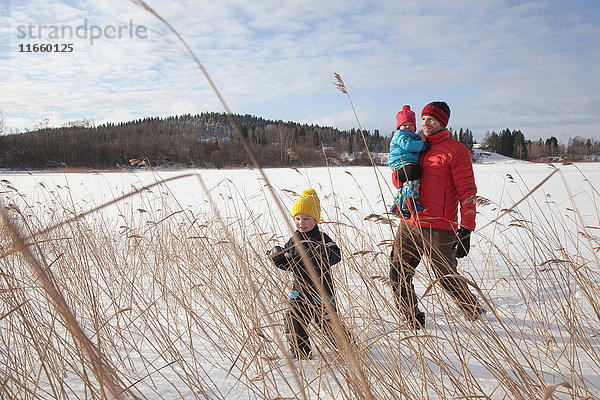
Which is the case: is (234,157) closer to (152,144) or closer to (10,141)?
(152,144)

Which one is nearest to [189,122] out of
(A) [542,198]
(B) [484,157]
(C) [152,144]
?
(C) [152,144]

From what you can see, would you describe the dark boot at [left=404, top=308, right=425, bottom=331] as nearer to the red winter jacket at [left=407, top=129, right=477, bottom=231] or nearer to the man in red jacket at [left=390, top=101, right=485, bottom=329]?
the man in red jacket at [left=390, top=101, right=485, bottom=329]

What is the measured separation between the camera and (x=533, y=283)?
3.46 m

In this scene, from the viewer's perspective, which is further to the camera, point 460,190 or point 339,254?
point 460,190

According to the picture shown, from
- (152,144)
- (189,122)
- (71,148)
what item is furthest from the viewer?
(189,122)

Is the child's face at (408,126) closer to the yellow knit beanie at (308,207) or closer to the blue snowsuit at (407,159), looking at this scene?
the blue snowsuit at (407,159)

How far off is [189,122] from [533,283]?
11520 centimetres

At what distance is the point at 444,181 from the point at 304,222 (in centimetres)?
119

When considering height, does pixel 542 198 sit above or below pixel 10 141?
below

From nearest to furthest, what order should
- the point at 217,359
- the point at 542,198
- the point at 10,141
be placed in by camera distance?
the point at 217,359
the point at 542,198
the point at 10,141

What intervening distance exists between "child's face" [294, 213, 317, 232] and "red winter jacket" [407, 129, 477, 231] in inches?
30.7

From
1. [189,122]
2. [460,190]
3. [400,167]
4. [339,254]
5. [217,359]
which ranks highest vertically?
[189,122]

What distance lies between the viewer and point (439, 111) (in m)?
2.63

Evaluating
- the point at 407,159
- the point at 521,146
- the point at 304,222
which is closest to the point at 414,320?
the point at 304,222
